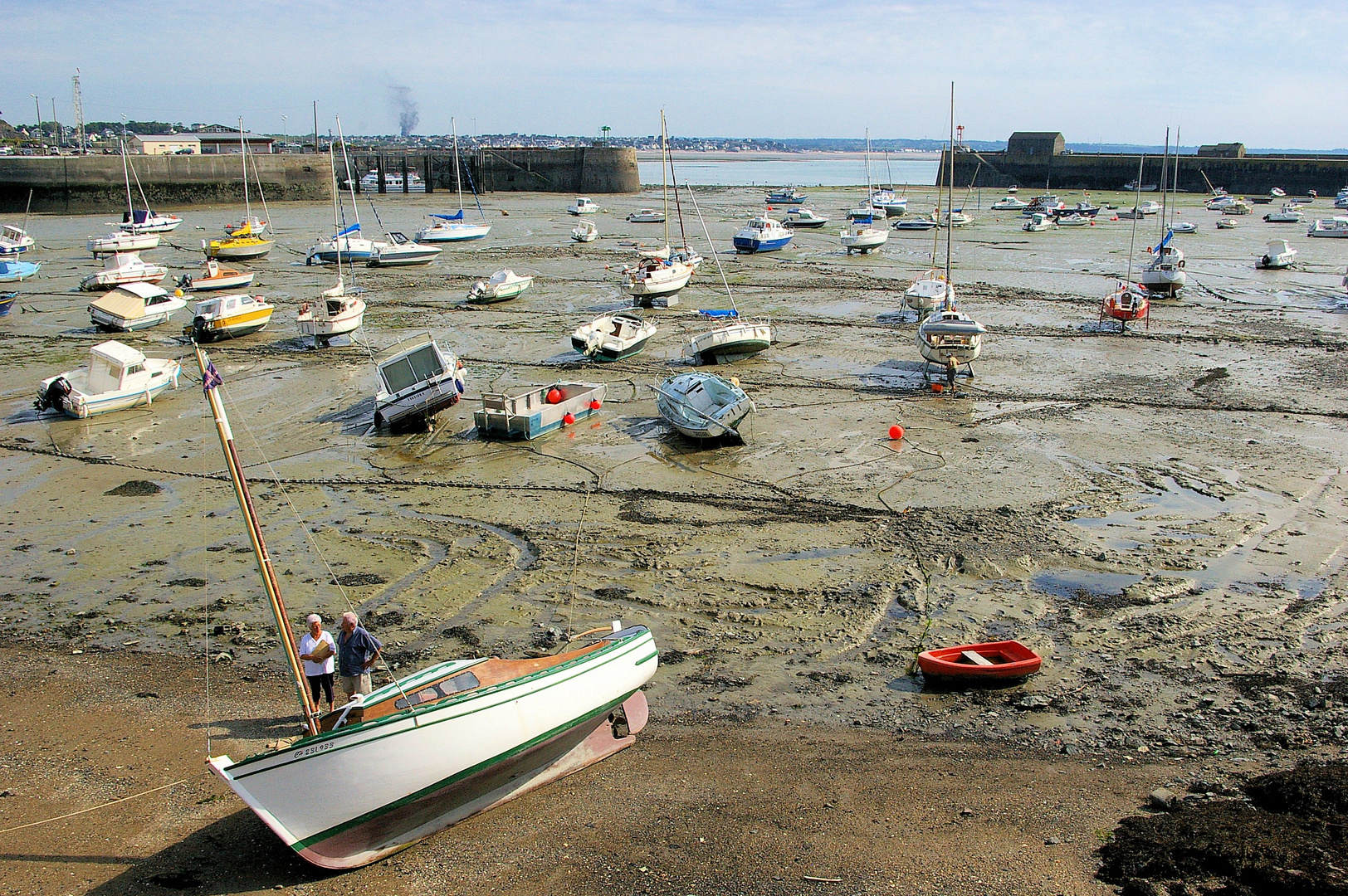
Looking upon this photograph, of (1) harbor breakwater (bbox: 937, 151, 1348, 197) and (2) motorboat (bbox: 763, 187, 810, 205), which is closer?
(2) motorboat (bbox: 763, 187, 810, 205)

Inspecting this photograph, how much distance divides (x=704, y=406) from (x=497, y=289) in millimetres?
19796

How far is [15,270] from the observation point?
43625 millimetres

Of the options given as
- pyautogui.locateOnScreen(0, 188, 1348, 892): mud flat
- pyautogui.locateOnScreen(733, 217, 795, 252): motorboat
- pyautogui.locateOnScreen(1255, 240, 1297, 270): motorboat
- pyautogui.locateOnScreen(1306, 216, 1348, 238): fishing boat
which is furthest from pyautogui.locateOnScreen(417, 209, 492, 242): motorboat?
pyautogui.locateOnScreen(1306, 216, 1348, 238): fishing boat

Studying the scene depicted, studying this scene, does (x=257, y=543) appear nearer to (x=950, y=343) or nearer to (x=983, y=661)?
(x=983, y=661)

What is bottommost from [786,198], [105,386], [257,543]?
[105,386]

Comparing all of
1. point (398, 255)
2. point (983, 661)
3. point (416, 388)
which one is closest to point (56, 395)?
point (416, 388)

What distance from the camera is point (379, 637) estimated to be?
12.9 metres

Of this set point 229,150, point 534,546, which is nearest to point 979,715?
point 534,546

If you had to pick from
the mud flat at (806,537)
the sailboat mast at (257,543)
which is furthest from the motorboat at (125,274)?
the sailboat mast at (257,543)

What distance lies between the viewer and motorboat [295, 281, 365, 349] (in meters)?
30.8

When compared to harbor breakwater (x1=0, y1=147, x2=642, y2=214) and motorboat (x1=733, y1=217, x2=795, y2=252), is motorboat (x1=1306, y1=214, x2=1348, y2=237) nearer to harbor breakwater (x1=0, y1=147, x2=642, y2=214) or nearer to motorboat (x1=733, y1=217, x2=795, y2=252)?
motorboat (x1=733, y1=217, x2=795, y2=252)

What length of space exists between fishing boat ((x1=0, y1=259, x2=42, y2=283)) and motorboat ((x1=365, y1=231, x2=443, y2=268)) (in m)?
15.0

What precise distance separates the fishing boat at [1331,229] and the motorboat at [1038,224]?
684 inches

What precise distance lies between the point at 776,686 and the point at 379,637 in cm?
532
